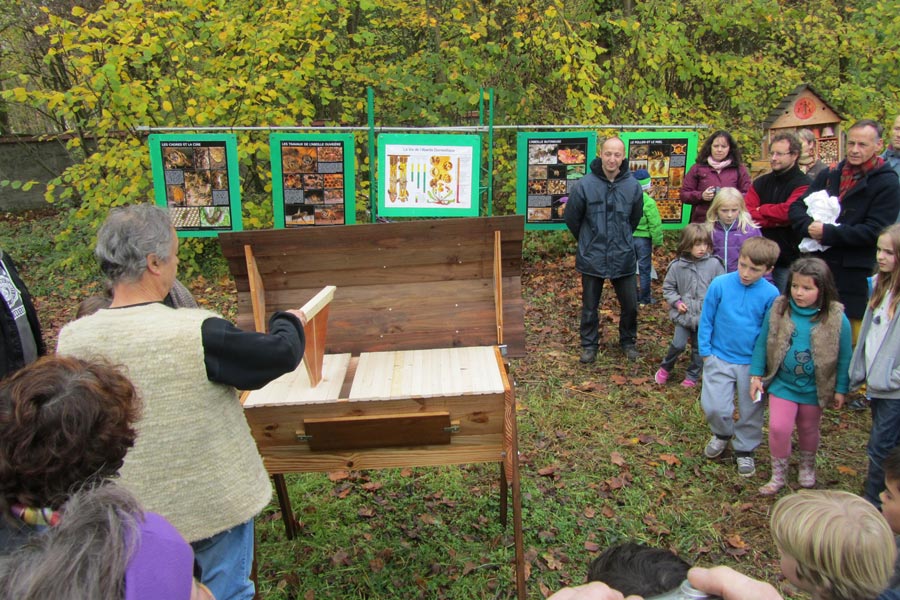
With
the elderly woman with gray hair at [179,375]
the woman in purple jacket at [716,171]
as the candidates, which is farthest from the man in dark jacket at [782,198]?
the elderly woman with gray hair at [179,375]

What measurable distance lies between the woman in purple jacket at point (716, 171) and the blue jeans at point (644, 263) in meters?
0.96

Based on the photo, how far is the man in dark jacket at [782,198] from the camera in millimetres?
5289

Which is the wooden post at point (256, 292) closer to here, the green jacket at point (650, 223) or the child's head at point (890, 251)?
the child's head at point (890, 251)

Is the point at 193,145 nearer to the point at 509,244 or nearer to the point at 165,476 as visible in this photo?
the point at 509,244

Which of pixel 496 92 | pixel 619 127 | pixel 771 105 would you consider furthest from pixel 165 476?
pixel 771 105

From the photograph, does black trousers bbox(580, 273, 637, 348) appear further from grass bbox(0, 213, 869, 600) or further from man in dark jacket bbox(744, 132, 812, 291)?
man in dark jacket bbox(744, 132, 812, 291)

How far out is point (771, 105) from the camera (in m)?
10.4

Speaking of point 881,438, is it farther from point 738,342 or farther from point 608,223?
point 608,223

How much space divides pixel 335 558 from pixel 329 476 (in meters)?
0.93

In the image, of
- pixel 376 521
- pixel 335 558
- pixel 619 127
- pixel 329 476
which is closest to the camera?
pixel 335 558

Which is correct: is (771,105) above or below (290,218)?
above

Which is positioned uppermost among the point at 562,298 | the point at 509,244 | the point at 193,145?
the point at 193,145

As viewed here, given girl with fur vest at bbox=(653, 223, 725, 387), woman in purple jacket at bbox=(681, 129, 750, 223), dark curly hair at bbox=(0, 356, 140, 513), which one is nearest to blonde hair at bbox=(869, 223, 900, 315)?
girl with fur vest at bbox=(653, 223, 725, 387)

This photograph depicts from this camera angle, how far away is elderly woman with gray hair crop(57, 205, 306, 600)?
1.96 metres
